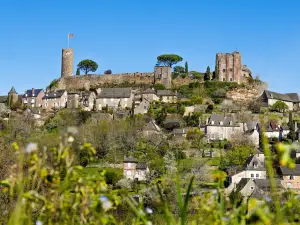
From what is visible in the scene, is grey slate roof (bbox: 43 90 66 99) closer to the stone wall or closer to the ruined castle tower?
the stone wall

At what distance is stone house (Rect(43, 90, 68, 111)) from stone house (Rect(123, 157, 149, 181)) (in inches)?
1235

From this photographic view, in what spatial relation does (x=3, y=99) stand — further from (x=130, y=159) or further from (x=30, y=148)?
(x=30, y=148)

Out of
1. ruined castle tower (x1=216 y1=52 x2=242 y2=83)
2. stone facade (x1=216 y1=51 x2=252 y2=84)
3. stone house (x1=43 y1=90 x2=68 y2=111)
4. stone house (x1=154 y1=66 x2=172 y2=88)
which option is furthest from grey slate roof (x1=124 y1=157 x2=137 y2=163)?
ruined castle tower (x1=216 y1=52 x2=242 y2=83)

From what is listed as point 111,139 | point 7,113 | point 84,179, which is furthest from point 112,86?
point 84,179

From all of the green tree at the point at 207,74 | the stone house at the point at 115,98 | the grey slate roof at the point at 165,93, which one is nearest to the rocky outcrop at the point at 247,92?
the green tree at the point at 207,74

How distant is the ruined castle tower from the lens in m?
77.6

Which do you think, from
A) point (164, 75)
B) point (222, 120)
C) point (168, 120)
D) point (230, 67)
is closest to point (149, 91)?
point (164, 75)

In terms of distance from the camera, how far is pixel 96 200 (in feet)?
9.99

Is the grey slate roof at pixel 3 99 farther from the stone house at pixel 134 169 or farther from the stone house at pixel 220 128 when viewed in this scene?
the stone house at pixel 134 169

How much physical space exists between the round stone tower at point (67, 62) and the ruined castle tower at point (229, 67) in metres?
27.6

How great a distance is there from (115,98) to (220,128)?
19.0 m

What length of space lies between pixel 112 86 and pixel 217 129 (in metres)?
26.6

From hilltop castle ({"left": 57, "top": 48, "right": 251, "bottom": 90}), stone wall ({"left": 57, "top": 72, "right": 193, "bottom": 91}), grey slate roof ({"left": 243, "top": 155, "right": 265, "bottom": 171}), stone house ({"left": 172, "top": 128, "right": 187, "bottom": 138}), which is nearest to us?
grey slate roof ({"left": 243, "top": 155, "right": 265, "bottom": 171})

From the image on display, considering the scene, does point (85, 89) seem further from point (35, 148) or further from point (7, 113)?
point (35, 148)
